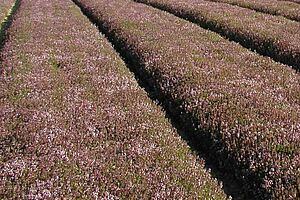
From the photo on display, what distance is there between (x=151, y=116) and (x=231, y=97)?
189 centimetres

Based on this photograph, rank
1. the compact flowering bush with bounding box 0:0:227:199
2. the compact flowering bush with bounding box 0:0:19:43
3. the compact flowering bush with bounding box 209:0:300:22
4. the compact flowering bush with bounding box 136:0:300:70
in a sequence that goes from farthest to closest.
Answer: the compact flowering bush with bounding box 209:0:300:22 < the compact flowering bush with bounding box 0:0:19:43 < the compact flowering bush with bounding box 136:0:300:70 < the compact flowering bush with bounding box 0:0:227:199

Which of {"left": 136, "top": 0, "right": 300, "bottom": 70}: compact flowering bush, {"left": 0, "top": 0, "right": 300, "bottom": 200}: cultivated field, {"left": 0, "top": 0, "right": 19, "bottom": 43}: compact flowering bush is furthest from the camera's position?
{"left": 0, "top": 0, "right": 19, "bottom": 43}: compact flowering bush

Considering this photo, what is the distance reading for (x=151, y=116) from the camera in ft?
32.7

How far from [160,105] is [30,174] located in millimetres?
5458

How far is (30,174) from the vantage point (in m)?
6.80

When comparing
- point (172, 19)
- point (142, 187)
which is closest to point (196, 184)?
point (142, 187)

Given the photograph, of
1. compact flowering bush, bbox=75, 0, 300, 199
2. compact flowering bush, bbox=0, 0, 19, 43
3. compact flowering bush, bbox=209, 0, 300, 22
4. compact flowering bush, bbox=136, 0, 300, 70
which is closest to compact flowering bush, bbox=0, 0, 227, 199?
compact flowering bush, bbox=75, 0, 300, 199

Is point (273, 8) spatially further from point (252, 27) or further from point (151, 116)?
point (151, 116)

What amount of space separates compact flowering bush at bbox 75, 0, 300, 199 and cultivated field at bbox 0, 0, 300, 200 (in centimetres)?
3

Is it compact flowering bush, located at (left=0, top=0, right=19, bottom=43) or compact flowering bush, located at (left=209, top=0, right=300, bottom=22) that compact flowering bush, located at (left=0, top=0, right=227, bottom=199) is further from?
compact flowering bush, located at (left=209, top=0, right=300, bottom=22)

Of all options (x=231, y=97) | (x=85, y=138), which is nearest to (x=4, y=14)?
(x=231, y=97)

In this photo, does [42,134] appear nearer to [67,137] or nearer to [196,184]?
[67,137]

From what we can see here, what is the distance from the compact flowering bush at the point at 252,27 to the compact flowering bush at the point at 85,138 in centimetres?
544

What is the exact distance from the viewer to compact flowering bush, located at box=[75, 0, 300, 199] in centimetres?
759
